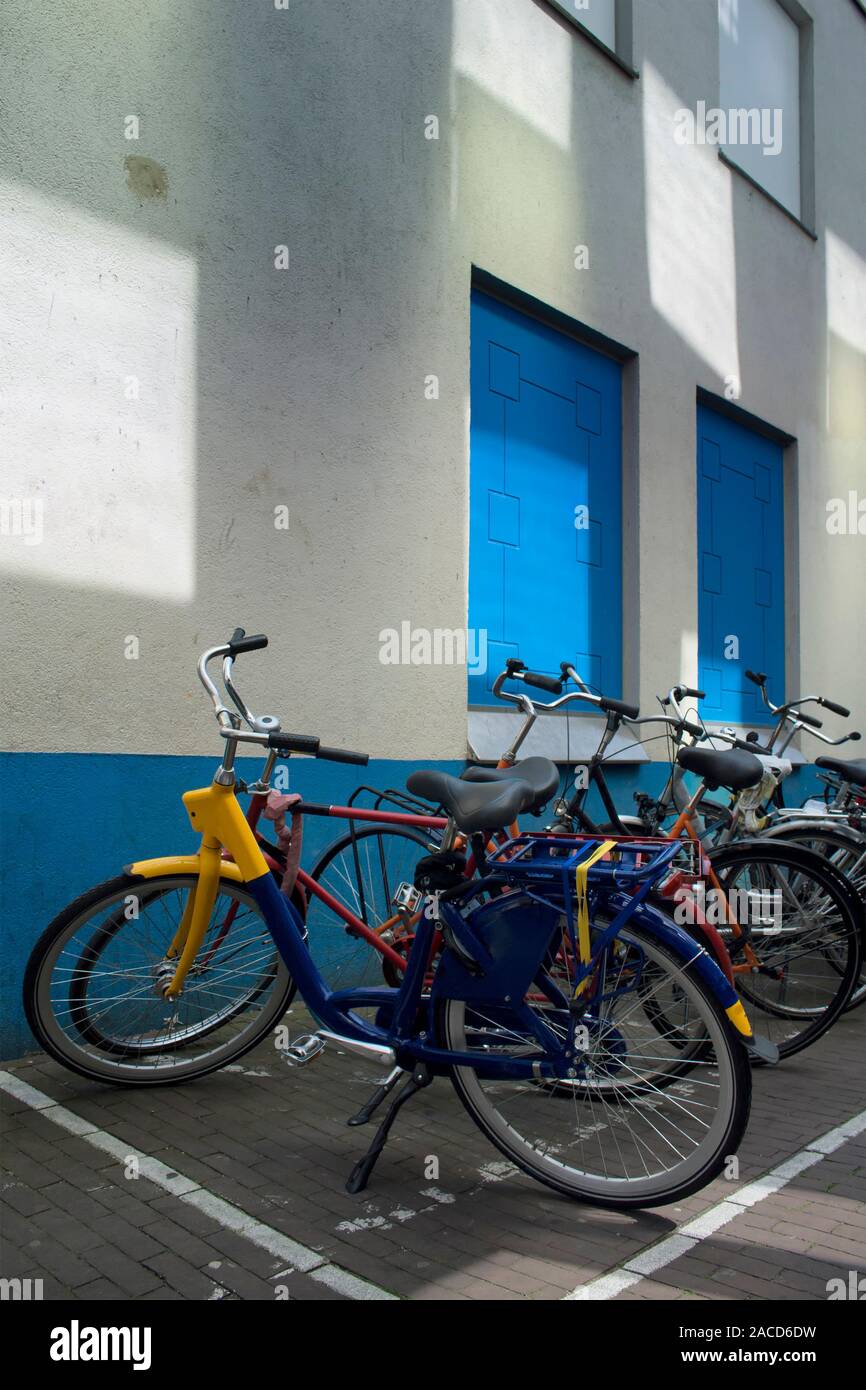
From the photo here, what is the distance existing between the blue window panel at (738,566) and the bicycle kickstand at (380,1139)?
550cm

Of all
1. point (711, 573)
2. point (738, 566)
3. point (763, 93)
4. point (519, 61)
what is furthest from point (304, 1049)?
point (763, 93)

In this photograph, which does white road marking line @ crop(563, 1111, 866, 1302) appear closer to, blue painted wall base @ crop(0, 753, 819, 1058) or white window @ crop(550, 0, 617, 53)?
blue painted wall base @ crop(0, 753, 819, 1058)

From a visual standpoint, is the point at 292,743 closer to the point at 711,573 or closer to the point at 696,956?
the point at 696,956

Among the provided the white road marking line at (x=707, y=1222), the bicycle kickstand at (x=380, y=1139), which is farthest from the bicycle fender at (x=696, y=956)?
the bicycle kickstand at (x=380, y=1139)

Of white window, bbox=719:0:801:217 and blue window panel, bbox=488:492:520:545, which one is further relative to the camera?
white window, bbox=719:0:801:217

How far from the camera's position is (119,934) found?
3855 mm

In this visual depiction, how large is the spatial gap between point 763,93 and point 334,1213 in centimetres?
949

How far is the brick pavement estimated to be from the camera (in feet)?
8.84

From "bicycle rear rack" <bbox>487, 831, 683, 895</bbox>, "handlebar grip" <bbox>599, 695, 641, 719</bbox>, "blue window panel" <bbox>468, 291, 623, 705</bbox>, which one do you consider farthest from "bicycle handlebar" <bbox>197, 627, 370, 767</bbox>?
"blue window panel" <bbox>468, 291, 623, 705</bbox>

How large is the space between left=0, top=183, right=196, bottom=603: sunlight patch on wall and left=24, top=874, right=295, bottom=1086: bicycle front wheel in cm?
131

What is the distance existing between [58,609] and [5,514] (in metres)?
0.39

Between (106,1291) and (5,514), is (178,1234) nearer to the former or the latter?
(106,1291)

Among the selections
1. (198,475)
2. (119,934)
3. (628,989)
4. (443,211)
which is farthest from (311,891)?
(443,211)

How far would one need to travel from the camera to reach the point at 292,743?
352 centimetres
